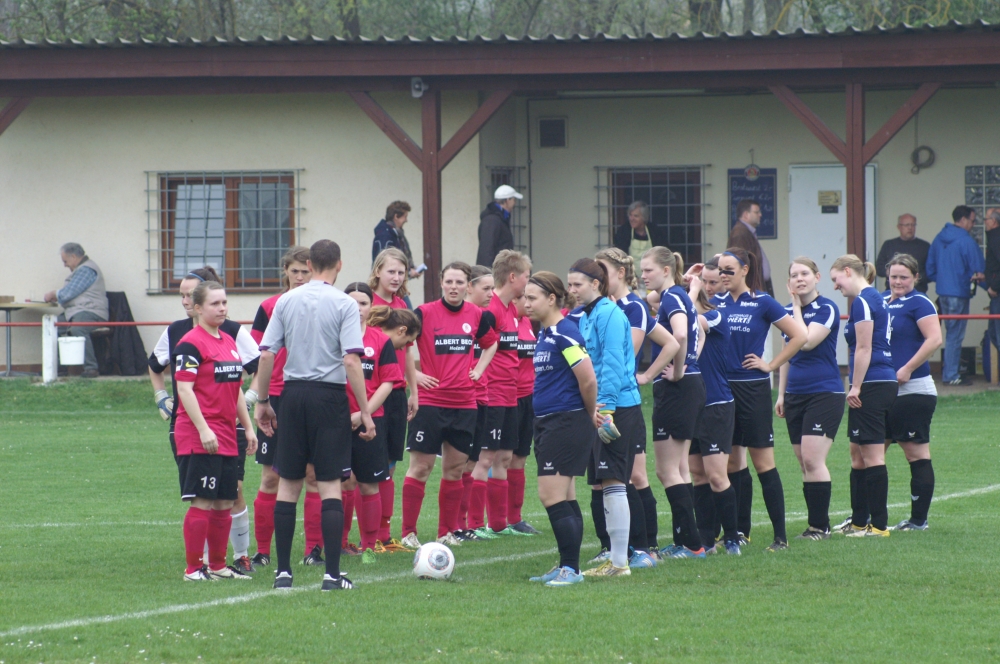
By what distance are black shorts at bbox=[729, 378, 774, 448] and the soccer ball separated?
82.9 inches

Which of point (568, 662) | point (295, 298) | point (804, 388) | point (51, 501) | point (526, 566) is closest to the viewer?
point (568, 662)

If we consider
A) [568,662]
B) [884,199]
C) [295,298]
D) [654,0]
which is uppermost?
[654,0]

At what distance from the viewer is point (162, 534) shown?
28.3 ft

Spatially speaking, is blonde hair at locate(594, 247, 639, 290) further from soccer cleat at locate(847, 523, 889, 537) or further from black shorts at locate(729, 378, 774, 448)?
soccer cleat at locate(847, 523, 889, 537)

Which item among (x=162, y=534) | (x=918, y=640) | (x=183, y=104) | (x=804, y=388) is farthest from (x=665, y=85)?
(x=918, y=640)

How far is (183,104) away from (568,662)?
1339 centimetres

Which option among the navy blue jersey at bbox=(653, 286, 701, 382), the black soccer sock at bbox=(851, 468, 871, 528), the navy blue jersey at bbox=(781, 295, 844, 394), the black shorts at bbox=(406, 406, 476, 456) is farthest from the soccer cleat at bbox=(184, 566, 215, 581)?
the black soccer sock at bbox=(851, 468, 871, 528)

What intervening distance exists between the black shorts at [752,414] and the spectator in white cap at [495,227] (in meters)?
7.44

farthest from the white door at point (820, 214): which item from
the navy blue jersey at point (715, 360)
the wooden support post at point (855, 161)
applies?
the navy blue jersey at point (715, 360)

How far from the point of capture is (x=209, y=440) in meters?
6.79

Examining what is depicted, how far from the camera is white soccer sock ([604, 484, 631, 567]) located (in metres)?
6.99

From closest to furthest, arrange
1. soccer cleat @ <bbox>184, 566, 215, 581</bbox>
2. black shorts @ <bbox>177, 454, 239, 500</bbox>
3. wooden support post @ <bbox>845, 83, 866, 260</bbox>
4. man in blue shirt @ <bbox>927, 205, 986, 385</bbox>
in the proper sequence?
black shorts @ <bbox>177, 454, 239, 500</bbox>
soccer cleat @ <bbox>184, 566, 215, 581</bbox>
wooden support post @ <bbox>845, 83, 866, 260</bbox>
man in blue shirt @ <bbox>927, 205, 986, 385</bbox>

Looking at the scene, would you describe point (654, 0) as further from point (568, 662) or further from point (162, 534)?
point (568, 662)

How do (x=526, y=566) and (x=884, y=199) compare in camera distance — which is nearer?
(x=526, y=566)
